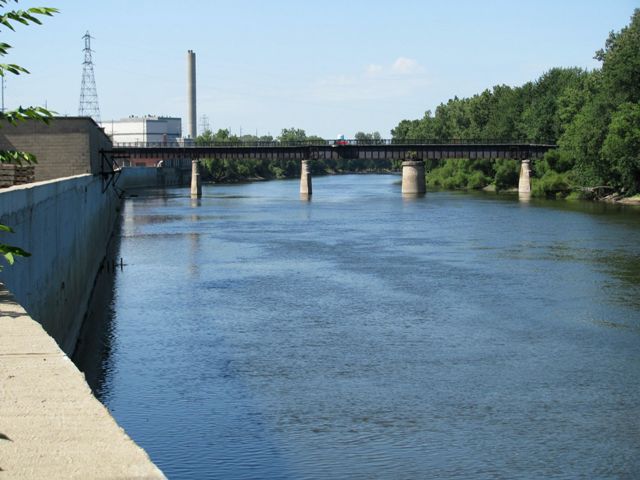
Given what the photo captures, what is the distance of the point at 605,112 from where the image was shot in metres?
110

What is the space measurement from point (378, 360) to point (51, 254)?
33.3ft

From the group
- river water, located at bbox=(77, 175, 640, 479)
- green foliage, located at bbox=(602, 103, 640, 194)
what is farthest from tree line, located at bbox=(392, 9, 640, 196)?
river water, located at bbox=(77, 175, 640, 479)

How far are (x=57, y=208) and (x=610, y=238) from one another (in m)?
45.2

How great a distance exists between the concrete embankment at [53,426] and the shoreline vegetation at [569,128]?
9924 cm

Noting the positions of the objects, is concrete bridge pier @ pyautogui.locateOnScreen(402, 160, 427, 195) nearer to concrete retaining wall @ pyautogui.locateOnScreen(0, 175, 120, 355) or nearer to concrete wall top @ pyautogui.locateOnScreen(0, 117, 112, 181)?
concrete wall top @ pyautogui.locateOnScreen(0, 117, 112, 181)

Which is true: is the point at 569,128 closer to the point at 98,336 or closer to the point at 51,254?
the point at 98,336

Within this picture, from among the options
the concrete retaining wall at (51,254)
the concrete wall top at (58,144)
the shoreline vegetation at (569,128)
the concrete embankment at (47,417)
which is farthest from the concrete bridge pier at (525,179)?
the concrete embankment at (47,417)

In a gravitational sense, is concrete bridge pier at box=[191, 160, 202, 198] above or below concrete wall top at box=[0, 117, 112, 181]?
below

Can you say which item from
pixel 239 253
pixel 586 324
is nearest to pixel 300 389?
pixel 586 324

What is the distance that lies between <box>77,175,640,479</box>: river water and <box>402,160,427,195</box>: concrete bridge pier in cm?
8503

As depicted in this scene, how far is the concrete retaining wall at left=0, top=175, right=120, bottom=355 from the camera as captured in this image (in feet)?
71.3

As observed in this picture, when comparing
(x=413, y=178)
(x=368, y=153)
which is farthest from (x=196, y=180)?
(x=413, y=178)

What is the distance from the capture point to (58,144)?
59.9 meters

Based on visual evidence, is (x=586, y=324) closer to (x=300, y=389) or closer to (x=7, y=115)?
(x=300, y=389)
